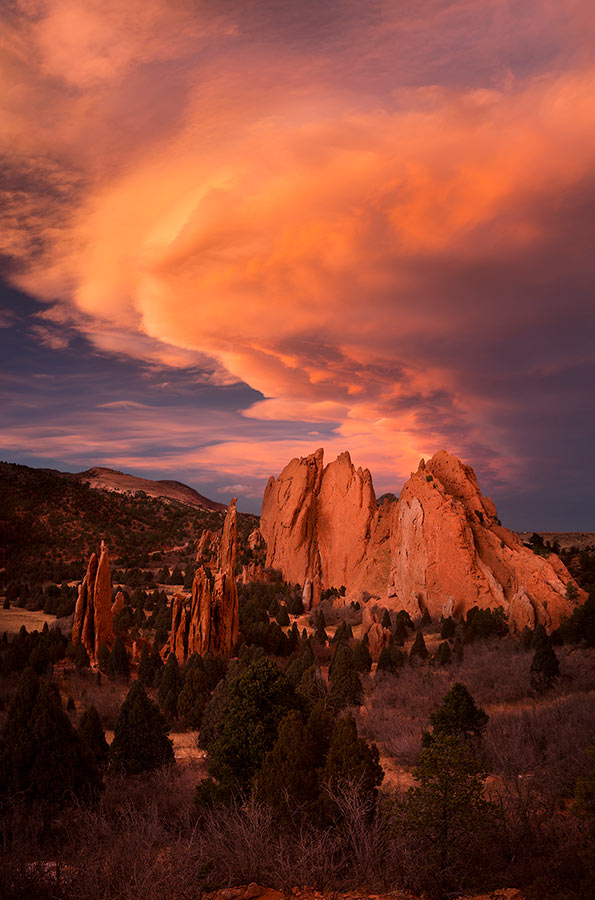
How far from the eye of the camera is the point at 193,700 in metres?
28.3

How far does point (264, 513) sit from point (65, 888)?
3087 inches

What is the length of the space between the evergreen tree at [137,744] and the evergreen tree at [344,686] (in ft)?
32.9

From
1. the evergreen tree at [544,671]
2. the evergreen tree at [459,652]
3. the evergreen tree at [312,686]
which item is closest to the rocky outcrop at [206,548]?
the evergreen tree at [459,652]

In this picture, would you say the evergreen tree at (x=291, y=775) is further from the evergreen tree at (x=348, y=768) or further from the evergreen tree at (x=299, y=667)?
the evergreen tree at (x=299, y=667)

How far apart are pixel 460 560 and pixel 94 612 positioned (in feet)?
109

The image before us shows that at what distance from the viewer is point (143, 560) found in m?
86.3

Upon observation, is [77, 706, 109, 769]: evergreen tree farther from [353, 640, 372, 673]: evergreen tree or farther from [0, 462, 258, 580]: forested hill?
[0, 462, 258, 580]: forested hill

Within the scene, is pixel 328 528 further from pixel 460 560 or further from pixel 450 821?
pixel 450 821

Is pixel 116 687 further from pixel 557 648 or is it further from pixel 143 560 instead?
pixel 143 560

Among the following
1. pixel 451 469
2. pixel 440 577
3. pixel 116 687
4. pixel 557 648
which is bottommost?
pixel 116 687

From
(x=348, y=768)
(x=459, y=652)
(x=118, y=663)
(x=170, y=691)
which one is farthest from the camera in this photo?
(x=459, y=652)

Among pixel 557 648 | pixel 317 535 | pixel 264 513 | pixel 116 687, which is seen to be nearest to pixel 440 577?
pixel 557 648

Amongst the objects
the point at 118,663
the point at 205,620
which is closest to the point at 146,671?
the point at 118,663

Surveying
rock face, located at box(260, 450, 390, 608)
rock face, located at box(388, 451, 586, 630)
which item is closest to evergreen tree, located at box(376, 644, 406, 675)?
rock face, located at box(388, 451, 586, 630)
